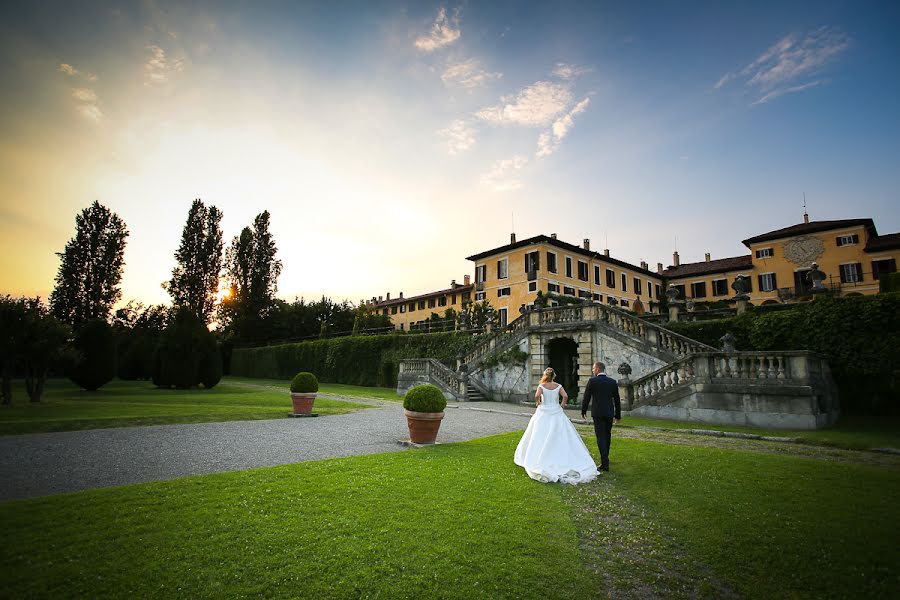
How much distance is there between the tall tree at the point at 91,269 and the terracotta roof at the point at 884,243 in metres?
75.3

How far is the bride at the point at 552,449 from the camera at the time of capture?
7309mm

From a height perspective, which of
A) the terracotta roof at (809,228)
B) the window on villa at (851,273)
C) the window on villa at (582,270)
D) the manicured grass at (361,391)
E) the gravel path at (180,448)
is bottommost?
the gravel path at (180,448)

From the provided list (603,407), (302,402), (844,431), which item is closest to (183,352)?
(302,402)

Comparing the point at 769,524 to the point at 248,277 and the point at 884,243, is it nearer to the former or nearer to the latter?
the point at 884,243

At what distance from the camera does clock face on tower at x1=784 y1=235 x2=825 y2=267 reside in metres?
39.3

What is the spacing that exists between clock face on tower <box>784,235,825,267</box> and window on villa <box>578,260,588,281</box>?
1875cm

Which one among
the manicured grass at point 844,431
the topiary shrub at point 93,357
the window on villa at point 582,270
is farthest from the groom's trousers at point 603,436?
the window on villa at point 582,270

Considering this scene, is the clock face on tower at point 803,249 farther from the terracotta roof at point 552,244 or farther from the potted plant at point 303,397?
the potted plant at point 303,397

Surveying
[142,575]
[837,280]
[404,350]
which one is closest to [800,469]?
[142,575]

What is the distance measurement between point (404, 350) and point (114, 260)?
40.0 m

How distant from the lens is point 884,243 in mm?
35938

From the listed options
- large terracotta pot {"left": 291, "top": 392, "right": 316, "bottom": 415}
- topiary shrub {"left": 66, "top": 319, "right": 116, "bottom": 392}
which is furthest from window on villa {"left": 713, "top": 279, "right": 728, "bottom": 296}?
topiary shrub {"left": 66, "top": 319, "right": 116, "bottom": 392}

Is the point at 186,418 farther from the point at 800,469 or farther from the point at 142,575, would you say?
the point at 800,469

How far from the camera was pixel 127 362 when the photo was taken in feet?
133
